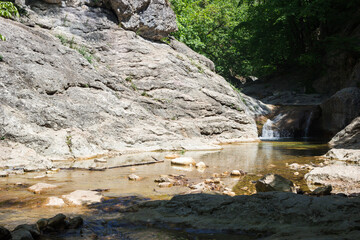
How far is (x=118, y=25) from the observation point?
1697cm

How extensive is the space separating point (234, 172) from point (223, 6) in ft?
90.4

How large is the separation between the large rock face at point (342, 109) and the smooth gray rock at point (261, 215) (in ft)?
43.3

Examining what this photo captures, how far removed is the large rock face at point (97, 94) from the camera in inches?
334

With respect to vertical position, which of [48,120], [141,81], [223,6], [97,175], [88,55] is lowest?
[97,175]

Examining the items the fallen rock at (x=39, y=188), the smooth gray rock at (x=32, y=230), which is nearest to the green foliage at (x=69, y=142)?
the fallen rock at (x=39, y=188)

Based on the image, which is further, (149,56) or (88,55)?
(149,56)

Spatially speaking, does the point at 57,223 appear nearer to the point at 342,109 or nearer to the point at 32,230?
the point at 32,230

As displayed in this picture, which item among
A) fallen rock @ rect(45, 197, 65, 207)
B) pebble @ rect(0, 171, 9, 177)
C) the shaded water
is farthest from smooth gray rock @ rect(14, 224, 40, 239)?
pebble @ rect(0, 171, 9, 177)

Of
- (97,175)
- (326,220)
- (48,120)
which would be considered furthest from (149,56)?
(326,220)

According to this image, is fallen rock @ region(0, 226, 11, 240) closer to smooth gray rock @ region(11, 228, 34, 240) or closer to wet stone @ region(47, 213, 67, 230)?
smooth gray rock @ region(11, 228, 34, 240)

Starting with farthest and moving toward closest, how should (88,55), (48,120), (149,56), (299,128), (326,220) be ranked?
(299,128), (149,56), (88,55), (48,120), (326,220)

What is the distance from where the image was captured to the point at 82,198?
4180mm

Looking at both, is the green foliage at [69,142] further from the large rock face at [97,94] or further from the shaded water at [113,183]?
the shaded water at [113,183]

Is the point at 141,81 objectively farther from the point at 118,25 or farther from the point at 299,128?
the point at 299,128
